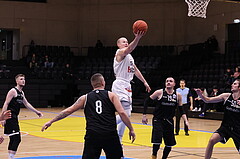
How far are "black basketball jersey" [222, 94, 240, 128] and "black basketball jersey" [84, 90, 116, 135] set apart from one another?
2795 millimetres

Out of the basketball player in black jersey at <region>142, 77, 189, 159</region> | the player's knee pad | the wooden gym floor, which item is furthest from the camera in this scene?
the wooden gym floor

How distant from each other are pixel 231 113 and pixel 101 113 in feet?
9.80

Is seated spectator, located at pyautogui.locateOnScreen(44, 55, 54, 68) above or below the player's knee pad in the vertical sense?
above

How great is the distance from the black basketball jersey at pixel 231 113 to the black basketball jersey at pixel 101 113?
2.79 m

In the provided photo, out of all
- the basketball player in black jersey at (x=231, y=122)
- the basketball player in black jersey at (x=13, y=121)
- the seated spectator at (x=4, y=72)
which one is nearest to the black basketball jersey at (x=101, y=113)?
the basketball player in black jersey at (x=231, y=122)

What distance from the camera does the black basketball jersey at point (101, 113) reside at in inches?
230

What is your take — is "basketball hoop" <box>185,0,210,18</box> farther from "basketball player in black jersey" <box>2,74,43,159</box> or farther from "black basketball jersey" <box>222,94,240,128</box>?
"basketball player in black jersey" <box>2,74,43,159</box>

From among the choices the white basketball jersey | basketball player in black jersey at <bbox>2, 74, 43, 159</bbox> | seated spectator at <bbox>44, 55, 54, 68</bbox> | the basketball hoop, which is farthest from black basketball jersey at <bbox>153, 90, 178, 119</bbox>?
seated spectator at <bbox>44, 55, 54, 68</bbox>

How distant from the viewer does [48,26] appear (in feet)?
102

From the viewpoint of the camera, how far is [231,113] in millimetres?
Answer: 7867

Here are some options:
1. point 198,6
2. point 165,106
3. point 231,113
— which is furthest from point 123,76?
point 198,6

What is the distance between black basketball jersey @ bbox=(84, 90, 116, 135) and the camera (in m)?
5.84

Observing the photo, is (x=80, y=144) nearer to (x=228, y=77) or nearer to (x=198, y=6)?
(x=198, y=6)

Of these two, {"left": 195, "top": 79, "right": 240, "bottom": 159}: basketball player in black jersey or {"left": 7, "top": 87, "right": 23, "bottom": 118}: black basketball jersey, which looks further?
{"left": 7, "top": 87, "right": 23, "bottom": 118}: black basketball jersey
